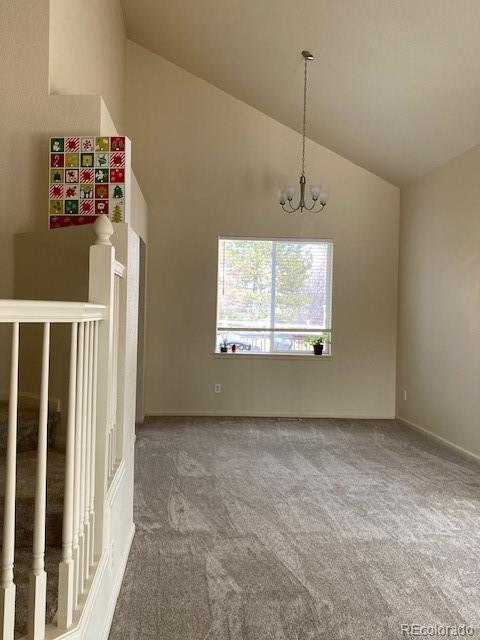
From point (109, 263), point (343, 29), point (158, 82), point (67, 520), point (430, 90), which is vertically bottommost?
point (67, 520)

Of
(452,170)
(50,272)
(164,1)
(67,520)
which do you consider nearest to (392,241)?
(452,170)

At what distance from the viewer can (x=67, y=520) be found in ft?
5.34

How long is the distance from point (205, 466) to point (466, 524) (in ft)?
6.90

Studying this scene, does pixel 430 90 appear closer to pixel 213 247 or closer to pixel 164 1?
pixel 164 1

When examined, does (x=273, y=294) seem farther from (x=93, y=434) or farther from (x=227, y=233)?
(x=93, y=434)

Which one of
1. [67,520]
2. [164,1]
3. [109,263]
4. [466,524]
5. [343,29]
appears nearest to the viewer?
[67,520]

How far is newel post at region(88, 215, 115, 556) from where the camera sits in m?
2.05

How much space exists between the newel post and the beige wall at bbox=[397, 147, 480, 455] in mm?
4008

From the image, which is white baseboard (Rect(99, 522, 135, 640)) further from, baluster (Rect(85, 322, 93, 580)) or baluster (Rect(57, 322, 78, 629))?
baluster (Rect(57, 322, 78, 629))

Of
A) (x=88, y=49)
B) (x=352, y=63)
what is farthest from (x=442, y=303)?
(x=88, y=49)

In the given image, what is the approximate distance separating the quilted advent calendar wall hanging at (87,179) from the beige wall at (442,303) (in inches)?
133

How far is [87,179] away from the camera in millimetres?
3520

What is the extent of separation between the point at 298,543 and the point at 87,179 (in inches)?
99.4

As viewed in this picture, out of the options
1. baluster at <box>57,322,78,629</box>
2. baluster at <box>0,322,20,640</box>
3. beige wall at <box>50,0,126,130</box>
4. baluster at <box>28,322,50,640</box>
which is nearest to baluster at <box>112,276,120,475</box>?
baluster at <box>57,322,78,629</box>
